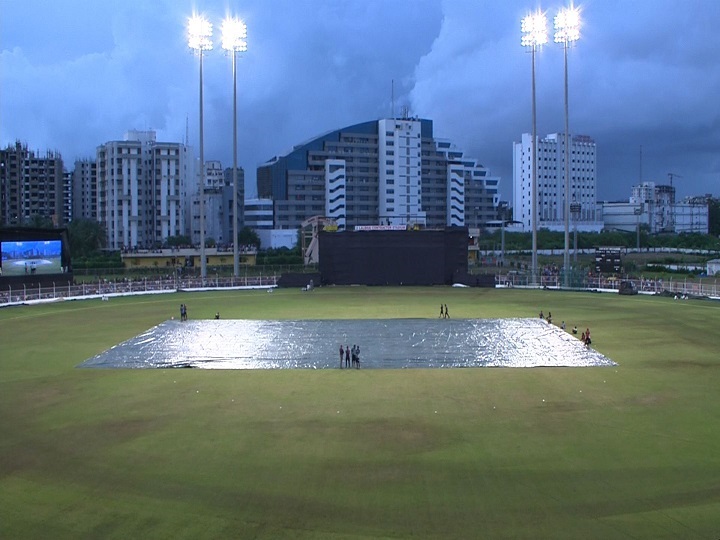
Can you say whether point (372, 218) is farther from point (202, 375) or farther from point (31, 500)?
point (31, 500)

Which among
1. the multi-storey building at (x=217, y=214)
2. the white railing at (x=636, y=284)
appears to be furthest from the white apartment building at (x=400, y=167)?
the white railing at (x=636, y=284)

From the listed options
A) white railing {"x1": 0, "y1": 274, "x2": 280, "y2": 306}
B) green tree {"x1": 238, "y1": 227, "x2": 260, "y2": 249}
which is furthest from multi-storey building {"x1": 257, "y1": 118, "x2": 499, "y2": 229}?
white railing {"x1": 0, "y1": 274, "x2": 280, "y2": 306}

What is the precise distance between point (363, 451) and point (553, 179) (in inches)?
7000

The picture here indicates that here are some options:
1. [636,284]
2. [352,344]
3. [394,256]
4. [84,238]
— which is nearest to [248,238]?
[84,238]

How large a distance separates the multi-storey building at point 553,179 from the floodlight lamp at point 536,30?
106 metres

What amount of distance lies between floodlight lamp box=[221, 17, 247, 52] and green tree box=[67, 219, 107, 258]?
57380 millimetres

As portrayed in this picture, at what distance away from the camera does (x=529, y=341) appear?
36344 millimetres

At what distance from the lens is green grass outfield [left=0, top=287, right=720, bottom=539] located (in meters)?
13.9

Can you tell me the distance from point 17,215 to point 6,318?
4789 inches

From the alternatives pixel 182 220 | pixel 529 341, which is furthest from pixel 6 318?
pixel 182 220

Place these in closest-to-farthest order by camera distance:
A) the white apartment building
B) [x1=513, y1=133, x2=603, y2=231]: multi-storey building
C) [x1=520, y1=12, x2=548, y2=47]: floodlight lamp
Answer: [x1=520, y1=12, x2=548, y2=47]: floodlight lamp → the white apartment building → [x1=513, y1=133, x2=603, y2=231]: multi-storey building

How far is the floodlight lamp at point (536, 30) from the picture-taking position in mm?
72438

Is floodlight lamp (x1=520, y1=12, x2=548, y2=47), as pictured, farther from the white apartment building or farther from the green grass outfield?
the white apartment building

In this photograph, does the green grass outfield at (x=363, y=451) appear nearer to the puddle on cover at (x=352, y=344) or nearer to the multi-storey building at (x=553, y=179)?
the puddle on cover at (x=352, y=344)
